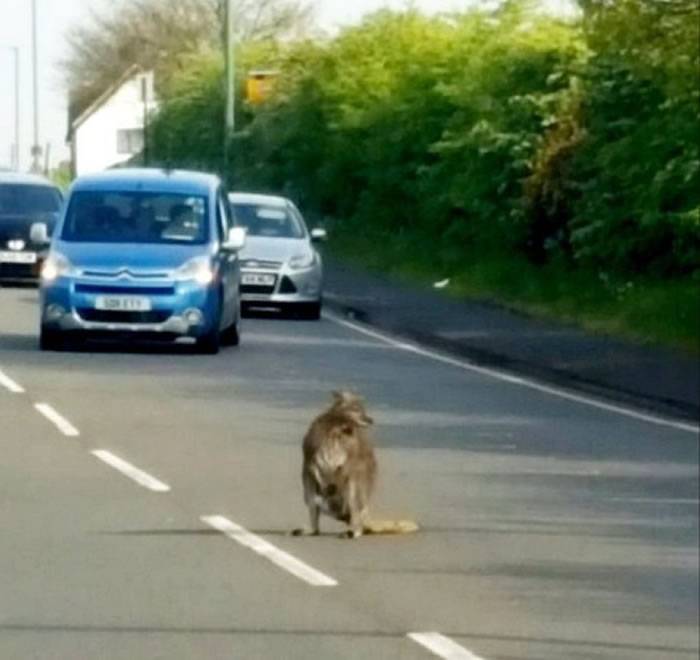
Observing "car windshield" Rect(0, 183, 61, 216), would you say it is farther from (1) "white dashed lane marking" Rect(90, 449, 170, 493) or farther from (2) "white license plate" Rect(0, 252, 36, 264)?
(1) "white dashed lane marking" Rect(90, 449, 170, 493)

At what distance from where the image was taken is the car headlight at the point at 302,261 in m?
36.0

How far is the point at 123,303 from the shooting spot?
28.5m

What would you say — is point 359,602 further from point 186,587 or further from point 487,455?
point 487,455

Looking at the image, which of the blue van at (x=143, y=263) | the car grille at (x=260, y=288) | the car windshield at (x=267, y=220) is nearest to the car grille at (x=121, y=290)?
the blue van at (x=143, y=263)

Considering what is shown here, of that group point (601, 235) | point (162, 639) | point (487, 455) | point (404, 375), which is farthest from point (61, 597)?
point (601, 235)

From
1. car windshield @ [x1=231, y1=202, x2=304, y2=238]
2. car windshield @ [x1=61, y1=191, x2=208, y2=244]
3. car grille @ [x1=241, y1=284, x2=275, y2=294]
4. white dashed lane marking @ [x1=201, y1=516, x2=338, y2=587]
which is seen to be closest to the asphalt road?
white dashed lane marking @ [x1=201, y1=516, x2=338, y2=587]

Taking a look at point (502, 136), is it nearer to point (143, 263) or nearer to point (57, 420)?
Result: point (143, 263)

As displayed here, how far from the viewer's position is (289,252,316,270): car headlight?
118 feet

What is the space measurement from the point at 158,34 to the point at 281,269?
258 feet

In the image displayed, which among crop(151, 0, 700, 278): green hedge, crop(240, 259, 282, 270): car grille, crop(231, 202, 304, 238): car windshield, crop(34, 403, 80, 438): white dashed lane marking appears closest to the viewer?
crop(34, 403, 80, 438): white dashed lane marking

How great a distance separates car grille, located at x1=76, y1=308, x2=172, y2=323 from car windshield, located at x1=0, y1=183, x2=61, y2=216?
50.6 ft

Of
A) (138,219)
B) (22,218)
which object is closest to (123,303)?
(138,219)

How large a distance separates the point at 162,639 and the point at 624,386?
43.7 feet

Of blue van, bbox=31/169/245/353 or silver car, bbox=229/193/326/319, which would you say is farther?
silver car, bbox=229/193/326/319
